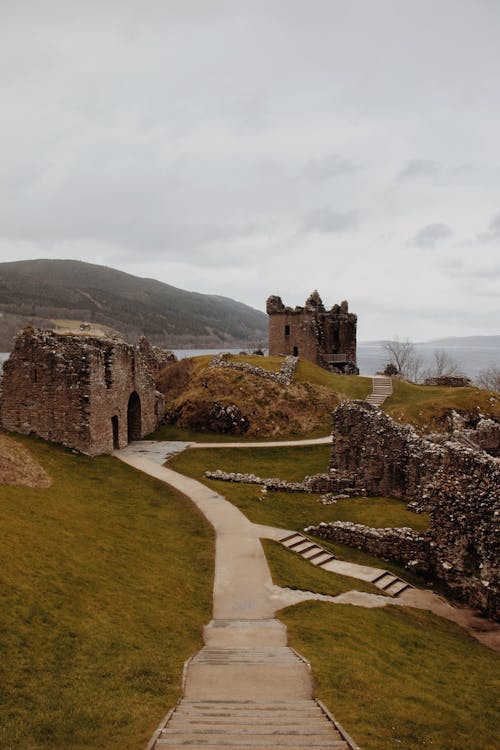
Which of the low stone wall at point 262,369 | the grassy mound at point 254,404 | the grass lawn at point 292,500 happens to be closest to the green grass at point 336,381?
the grassy mound at point 254,404

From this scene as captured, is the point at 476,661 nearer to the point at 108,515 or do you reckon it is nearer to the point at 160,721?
the point at 160,721

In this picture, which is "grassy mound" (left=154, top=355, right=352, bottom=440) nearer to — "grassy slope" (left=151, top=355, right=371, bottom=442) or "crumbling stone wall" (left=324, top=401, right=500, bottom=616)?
"grassy slope" (left=151, top=355, right=371, bottom=442)

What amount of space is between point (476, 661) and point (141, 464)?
21.8 meters

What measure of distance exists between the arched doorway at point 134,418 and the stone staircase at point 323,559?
20368mm

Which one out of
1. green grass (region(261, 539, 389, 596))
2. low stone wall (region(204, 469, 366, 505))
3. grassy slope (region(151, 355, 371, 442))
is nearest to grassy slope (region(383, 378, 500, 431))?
grassy slope (region(151, 355, 371, 442))

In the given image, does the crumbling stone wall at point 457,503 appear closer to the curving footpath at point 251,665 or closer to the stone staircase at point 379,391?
the curving footpath at point 251,665

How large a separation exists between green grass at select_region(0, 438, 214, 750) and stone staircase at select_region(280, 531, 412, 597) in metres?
3.50

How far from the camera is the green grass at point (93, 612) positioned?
9.70 meters

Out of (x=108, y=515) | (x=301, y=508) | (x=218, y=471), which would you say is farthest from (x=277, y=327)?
(x=108, y=515)

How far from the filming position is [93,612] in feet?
46.2

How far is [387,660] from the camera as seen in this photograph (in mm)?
14078

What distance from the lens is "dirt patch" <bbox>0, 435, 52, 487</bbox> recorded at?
23.0m

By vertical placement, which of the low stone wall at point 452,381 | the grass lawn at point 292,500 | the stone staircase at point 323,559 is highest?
the low stone wall at point 452,381

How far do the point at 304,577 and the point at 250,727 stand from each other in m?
11.3
